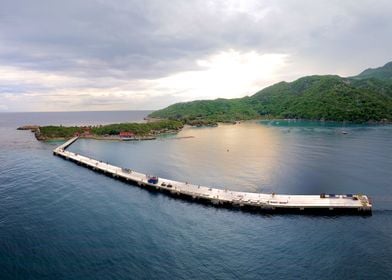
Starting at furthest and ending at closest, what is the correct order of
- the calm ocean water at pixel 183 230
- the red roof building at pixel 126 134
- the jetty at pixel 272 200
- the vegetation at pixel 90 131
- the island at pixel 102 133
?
the red roof building at pixel 126 134
the vegetation at pixel 90 131
the island at pixel 102 133
the jetty at pixel 272 200
the calm ocean water at pixel 183 230

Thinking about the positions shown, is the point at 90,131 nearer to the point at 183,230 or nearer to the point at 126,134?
the point at 126,134

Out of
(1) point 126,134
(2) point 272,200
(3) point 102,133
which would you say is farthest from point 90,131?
(2) point 272,200

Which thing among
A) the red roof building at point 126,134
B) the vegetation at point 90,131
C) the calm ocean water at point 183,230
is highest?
the vegetation at point 90,131

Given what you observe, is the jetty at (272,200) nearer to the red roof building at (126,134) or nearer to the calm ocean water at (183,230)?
the calm ocean water at (183,230)

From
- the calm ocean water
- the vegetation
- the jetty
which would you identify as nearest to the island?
the vegetation

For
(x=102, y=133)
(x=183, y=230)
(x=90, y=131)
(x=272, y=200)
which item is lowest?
(x=183, y=230)

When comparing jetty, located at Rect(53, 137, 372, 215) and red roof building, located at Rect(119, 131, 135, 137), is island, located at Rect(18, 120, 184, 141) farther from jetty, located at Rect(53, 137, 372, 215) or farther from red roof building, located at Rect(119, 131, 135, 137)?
jetty, located at Rect(53, 137, 372, 215)

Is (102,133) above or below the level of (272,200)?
above

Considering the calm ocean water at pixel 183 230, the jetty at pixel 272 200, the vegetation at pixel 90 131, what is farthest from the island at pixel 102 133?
the jetty at pixel 272 200

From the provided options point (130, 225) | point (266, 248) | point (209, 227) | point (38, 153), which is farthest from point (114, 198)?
point (38, 153)
